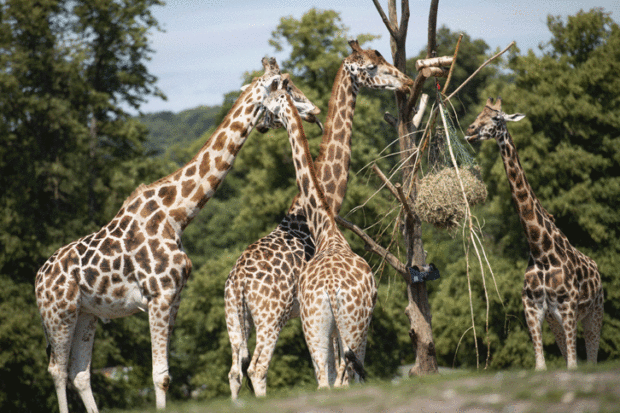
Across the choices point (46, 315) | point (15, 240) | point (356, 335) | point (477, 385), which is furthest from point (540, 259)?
point (15, 240)

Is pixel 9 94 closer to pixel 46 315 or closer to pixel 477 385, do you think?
pixel 46 315

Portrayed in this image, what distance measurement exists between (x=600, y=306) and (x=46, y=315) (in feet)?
25.2

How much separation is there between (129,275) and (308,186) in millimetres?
2716

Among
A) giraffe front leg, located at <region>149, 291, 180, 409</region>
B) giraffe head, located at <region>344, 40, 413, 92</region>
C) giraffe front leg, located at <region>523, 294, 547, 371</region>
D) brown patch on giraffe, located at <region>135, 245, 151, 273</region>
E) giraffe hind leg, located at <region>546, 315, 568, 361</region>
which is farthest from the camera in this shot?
giraffe head, located at <region>344, 40, 413, 92</region>

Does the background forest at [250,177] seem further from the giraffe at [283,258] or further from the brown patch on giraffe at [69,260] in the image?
the brown patch on giraffe at [69,260]

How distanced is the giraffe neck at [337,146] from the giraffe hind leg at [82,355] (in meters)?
3.39

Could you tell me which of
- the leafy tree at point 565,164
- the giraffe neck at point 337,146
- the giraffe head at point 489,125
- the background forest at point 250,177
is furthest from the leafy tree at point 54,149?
the giraffe head at point 489,125

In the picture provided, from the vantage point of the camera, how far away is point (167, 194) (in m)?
8.55

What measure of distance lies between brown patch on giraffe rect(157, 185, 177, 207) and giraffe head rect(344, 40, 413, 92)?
362cm

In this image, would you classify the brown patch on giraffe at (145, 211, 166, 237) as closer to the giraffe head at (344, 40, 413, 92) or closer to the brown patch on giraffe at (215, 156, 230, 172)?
the brown patch on giraffe at (215, 156, 230, 172)

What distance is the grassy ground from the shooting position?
4.57 m

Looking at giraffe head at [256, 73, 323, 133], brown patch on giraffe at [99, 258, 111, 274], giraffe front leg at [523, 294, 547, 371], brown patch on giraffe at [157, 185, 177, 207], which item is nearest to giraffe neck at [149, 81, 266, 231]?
brown patch on giraffe at [157, 185, 177, 207]

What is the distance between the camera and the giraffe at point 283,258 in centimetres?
878

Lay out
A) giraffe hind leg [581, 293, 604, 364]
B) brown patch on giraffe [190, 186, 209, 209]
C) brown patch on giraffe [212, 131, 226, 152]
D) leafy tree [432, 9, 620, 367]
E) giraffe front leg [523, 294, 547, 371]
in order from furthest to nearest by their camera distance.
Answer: leafy tree [432, 9, 620, 367]
giraffe hind leg [581, 293, 604, 364]
giraffe front leg [523, 294, 547, 371]
brown patch on giraffe [212, 131, 226, 152]
brown patch on giraffe [190, 186, 209, 209]
